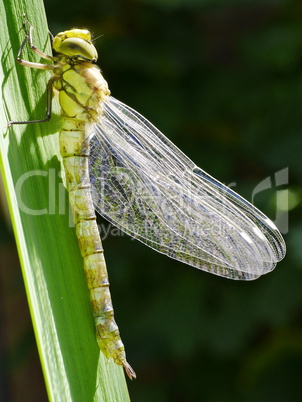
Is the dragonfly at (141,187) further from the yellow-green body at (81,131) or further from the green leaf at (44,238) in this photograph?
the green leaf at (44,238)

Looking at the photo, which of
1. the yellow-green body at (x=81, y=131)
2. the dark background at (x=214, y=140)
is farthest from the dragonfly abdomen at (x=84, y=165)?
the dark background at (x=214, y=140)

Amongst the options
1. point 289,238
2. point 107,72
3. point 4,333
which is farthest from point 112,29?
point 4,333

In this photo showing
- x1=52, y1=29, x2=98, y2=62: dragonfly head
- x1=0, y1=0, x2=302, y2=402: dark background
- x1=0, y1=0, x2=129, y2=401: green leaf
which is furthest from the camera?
x1=0, y1=0, x2=302, y2=402: dark background

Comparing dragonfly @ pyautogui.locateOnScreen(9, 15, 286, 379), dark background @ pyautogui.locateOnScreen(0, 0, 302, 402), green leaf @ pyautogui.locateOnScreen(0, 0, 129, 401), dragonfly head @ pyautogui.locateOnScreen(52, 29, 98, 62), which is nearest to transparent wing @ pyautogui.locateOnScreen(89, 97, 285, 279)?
dragonfly @ pyautogui.locateOnScreen(9, 15, 286, 379)

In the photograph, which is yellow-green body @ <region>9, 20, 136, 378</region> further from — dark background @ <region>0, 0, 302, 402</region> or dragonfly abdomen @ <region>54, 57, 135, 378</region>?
dark background @ <region>0, 0, 302, 402</region>

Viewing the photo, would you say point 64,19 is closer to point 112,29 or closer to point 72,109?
point 112,29

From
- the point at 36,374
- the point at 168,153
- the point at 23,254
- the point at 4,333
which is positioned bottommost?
the point at 36,374

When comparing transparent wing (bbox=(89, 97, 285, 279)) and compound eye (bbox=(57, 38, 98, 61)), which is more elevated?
compound eye (bbox=(57, 38, 98, 61))
